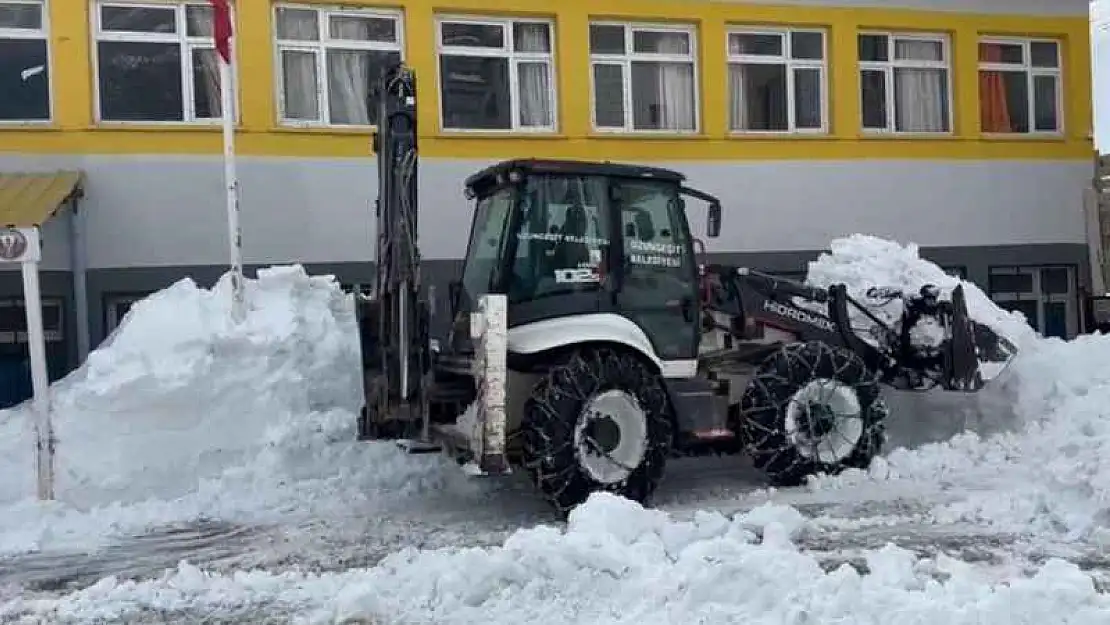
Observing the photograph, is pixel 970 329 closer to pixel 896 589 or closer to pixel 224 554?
pixel 896 589

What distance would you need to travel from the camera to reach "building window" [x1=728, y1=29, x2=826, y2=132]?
1489 centimetres

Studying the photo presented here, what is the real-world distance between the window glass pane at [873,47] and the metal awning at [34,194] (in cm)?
1007

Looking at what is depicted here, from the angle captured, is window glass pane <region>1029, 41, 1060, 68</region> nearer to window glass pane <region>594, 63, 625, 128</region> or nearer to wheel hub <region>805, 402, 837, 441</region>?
window glass pane <region>594, 63, 625, 128</region>

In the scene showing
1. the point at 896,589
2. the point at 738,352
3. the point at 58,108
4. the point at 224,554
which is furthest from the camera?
the point at 58,108

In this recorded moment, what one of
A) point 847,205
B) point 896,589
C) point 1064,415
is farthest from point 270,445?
point 847,205

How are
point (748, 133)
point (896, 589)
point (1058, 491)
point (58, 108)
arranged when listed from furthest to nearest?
point (748, 133), point (58, 108), point (1058, 491), point (896, 589)

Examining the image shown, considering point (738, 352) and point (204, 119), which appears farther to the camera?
point (204, 119)

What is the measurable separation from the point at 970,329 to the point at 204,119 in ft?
27.7

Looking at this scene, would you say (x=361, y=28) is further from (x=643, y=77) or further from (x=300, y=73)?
(x=643, y=77)

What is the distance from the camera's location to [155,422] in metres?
10.0

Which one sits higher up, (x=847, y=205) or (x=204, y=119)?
(x=204, y=119)

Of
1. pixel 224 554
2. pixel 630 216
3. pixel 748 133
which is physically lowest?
pixel 224 554

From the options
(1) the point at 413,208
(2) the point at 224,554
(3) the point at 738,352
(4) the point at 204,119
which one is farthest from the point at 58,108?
(3) the point at 738,352

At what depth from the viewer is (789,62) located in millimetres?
15094
